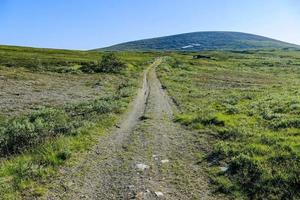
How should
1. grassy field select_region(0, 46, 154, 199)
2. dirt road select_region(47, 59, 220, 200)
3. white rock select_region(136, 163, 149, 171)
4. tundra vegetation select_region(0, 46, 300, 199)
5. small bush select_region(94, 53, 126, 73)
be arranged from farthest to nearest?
small bush select_region(94, 53, 126, 73) → white rock select_region(136, 163, 149, 171) → grassy field select_region(0, 46, 154, 199) → tundra vegetation select_region(0, 46, 300, 199) → dirt road select_region(47, 59, 220, 200)

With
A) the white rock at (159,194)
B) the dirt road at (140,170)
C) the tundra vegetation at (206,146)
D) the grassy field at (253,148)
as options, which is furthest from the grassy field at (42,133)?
the grassy field at (253,148)

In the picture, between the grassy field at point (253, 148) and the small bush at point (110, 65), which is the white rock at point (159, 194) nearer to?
the grassy field at point (253, 148)

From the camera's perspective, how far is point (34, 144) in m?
21.2

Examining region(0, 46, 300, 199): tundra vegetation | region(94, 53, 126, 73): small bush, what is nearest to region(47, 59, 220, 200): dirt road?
region(0, 46, 300, 199): tundra vegetation

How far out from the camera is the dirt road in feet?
45.6

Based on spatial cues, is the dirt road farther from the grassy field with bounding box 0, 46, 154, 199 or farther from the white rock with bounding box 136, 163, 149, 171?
the grassy field with bounding box 0, 46, 154, 199

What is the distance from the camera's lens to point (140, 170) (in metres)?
16.3

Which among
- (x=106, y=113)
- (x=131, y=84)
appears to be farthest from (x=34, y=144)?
(x=131, y=84)

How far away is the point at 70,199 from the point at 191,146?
8854 millimetres

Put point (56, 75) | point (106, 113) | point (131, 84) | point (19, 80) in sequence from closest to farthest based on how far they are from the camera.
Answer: point (106, 113) < point (131, 84) < point (19, 80) < point (56, 75)

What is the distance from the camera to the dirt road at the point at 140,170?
1391 centimetres

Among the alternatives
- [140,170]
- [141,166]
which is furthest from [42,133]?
[140,170]

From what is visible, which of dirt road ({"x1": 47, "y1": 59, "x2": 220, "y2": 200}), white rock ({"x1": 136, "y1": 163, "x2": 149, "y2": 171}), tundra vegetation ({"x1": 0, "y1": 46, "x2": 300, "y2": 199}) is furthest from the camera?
white rock ({"x1": 136, "y1": 163, "x2": 149, "y2": 171})

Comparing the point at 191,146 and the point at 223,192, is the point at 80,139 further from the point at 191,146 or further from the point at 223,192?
the point at 223,192
